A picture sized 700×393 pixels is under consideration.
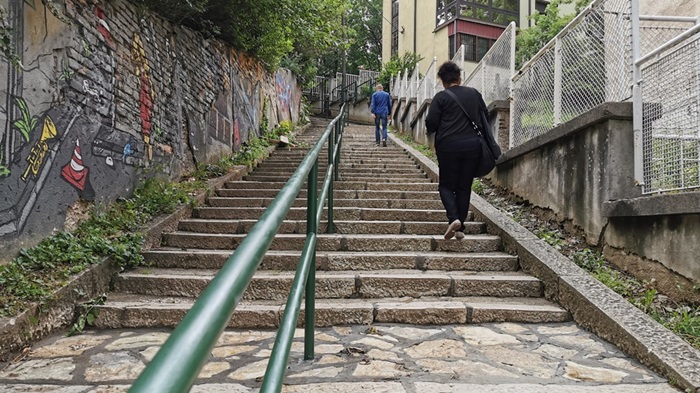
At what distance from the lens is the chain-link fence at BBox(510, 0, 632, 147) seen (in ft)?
12.1

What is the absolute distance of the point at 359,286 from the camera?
3.34m

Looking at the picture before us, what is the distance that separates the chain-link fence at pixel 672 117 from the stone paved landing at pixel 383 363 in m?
1.32

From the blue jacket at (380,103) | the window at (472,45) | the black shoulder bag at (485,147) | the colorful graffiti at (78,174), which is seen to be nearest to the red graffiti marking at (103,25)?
the colorful graffiti at (78,174)

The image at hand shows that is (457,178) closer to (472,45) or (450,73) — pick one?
(450,73)

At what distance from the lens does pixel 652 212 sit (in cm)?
310

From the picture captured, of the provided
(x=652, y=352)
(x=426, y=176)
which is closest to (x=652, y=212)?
(x=652, y=352)

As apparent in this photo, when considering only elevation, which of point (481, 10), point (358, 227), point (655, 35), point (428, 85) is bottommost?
point (358, 227)

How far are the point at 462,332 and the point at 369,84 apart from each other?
20090 millimetres

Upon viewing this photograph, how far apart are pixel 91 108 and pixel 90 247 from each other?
1300mm

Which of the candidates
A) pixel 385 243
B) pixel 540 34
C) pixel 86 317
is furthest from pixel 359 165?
pixel 540 34

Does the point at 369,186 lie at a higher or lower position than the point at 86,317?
higher

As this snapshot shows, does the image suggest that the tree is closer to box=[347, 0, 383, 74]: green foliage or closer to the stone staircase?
box=[347, 0, 383, 74]: green foliage

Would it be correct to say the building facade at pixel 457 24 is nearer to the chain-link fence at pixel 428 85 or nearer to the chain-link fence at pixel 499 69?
the chain-link fence at pixel 428 85

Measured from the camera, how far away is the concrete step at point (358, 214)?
4938 mm
